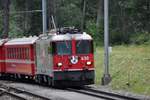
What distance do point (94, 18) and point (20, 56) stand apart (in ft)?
134

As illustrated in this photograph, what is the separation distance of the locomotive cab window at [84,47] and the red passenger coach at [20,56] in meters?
4.59

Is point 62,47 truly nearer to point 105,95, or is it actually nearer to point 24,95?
point 24,95

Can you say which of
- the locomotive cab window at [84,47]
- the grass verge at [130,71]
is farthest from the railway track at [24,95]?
the grass verge at [130,71]

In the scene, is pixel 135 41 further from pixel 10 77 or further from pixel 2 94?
pixel 2 94

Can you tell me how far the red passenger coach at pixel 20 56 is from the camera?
1303 inches

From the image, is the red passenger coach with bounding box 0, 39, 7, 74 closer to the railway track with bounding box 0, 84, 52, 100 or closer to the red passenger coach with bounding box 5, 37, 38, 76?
the red passenger coach with bounding box 5, 37, 38, 76

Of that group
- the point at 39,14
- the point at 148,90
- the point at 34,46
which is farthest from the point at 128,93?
the point at 39,14

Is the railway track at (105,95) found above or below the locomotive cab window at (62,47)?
below

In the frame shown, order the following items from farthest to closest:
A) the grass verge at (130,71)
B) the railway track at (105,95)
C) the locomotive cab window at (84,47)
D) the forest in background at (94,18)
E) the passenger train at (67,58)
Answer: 1. the forest in background at (94,18)
2. the locomotive cab window at (84,47)
3. the passenger train at (67,58)
4. the grass verge at (130,71)
5. the railway track at (105,95)

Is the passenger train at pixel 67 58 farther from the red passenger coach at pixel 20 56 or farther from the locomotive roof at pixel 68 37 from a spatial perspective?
A: the red passenger coach at pixel 20 56

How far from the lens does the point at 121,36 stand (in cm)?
5178

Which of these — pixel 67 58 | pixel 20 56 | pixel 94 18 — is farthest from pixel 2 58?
pixel 94 18

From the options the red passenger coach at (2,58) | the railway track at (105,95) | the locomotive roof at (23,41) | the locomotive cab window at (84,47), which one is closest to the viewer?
the railway track at (105,95)

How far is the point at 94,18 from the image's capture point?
7544cm
